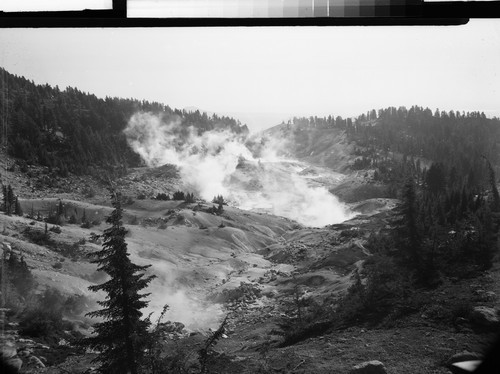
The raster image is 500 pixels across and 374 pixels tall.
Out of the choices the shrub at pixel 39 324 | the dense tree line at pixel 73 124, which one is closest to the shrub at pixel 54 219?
the dense tree line at pixel 73 124

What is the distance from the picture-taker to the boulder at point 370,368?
6480 millimetres

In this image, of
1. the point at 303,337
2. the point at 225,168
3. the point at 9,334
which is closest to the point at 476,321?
the point at 303,337

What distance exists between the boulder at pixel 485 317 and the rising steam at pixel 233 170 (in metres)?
4.76

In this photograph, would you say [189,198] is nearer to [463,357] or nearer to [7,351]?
[7,351]

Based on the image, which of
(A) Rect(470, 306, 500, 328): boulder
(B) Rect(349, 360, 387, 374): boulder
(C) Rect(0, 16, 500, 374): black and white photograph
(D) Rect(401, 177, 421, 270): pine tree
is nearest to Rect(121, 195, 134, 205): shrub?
(C) Rect(0, 16, 500, 374): black and white photograph

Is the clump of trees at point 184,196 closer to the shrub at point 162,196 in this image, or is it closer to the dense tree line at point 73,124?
the shrub at point 162,196

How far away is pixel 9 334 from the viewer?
23.8 ft

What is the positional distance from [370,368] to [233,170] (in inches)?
284

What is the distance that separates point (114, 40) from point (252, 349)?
6525 millimetres

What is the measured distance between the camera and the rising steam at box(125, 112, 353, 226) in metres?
11.7

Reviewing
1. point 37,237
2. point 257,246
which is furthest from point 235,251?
point 37,237

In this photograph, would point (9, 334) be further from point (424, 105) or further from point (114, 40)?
point (424, 105)

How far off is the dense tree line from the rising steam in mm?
609

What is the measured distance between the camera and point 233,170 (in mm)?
11977
